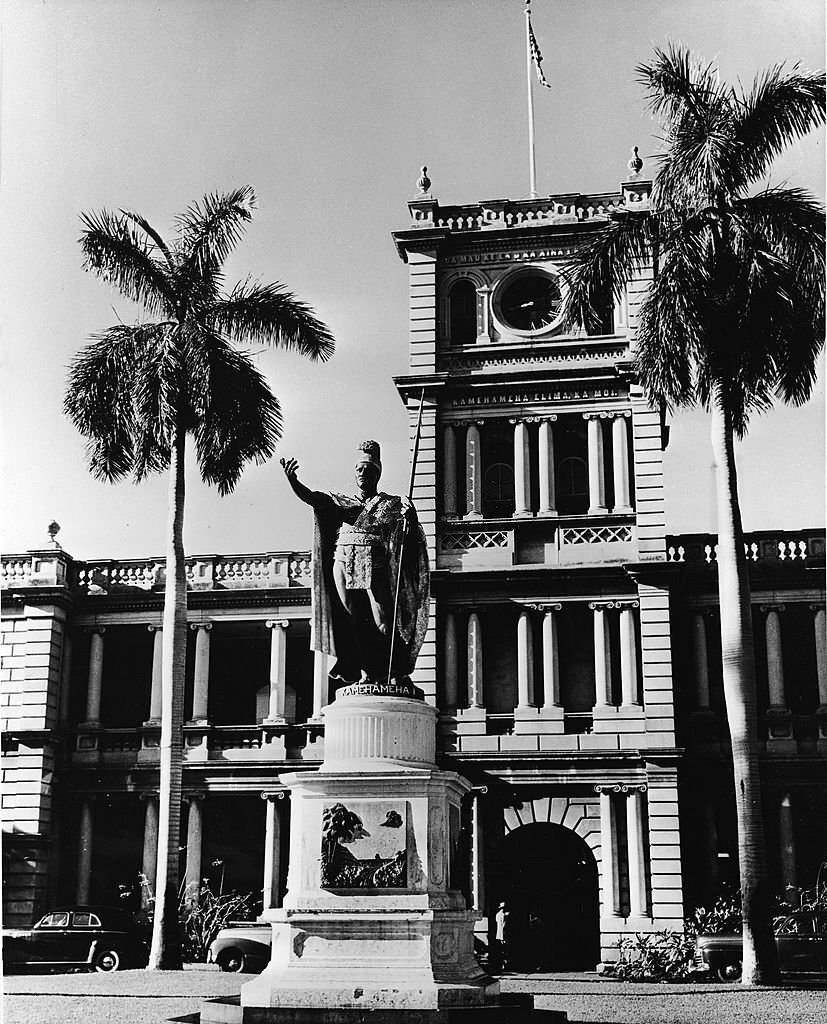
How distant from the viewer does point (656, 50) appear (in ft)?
72.3

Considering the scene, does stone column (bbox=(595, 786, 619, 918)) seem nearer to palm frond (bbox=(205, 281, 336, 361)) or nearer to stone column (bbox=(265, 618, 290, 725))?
stone column (bbox=(265, 618, 290, 725))

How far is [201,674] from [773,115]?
67.7 feet

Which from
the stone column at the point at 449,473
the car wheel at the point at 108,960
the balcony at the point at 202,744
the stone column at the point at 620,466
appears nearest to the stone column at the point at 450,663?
the stone column at the point at 449,473

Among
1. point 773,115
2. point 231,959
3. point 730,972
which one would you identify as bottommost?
point 730,972

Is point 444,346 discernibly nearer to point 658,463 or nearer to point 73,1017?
point 658,463

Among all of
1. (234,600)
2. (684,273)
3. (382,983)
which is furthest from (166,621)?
(382,983)

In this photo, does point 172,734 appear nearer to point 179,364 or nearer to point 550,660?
point 179,364

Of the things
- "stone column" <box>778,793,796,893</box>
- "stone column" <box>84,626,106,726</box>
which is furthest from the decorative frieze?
"stone column" <box>84,626,106,726</box>

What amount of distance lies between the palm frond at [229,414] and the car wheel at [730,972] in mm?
13692

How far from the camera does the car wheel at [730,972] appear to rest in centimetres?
2495

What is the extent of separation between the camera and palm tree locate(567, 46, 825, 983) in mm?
23062

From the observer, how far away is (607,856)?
3169 centimetres

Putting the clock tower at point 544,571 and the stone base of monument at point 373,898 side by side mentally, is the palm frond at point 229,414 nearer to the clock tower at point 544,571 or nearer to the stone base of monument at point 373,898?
the clock tower at point 544,571

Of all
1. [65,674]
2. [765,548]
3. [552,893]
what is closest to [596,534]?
[765,548]
